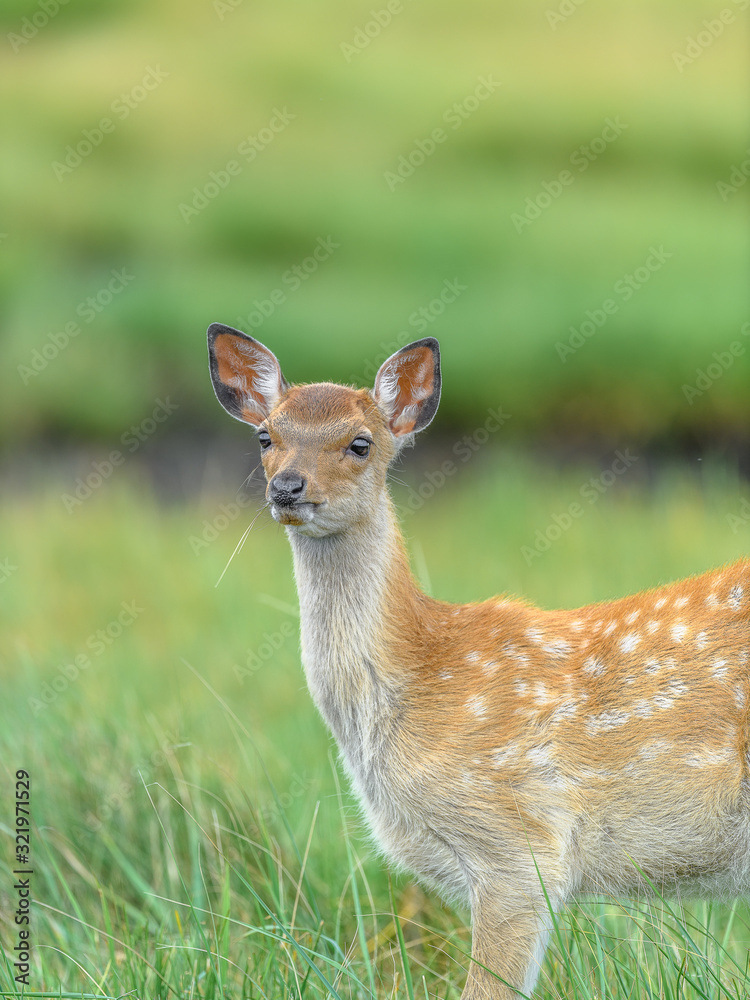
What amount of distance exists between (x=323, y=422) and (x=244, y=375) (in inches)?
23.5

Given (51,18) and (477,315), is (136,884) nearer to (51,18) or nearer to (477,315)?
(477,315)

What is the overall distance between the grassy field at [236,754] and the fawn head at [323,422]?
37.8 inches

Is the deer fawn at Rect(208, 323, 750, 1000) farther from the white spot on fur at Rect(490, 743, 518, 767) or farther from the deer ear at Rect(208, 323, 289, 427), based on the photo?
the deer ear at Rect(208, 323, 289, 427)

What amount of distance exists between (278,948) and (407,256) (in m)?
11.3

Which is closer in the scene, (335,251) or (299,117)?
(335,251)

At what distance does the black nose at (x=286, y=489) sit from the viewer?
383cm

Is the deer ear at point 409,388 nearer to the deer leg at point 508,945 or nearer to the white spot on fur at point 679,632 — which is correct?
the white spot on fur at point 679,632

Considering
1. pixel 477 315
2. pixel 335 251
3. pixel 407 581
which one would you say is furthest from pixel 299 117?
pixel 407 581

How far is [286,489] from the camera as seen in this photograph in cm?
383

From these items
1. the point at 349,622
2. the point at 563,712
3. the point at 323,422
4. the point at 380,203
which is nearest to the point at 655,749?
the point at 563,712

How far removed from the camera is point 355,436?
163 inches

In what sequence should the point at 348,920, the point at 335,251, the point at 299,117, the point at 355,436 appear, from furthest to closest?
the point at 299,117
the point at 335,251
the point at 348,920
the point at 355,436

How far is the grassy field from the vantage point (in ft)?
13.1

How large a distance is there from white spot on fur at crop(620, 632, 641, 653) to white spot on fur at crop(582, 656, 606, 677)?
0.09m
